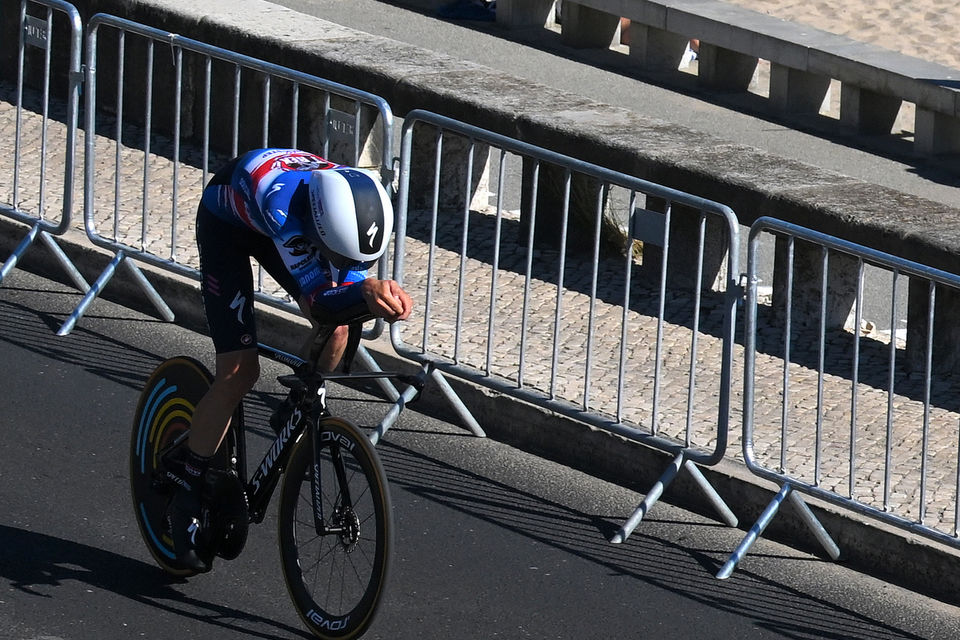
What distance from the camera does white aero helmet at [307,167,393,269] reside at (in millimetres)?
5266

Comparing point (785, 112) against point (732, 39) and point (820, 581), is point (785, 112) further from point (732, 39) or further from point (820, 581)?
point (820, 581)

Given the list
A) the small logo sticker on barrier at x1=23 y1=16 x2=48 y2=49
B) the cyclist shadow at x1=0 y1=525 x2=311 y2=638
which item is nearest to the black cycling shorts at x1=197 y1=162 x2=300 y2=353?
the cyclist shadow at x1=0 y1=525 x2=311 y2=638

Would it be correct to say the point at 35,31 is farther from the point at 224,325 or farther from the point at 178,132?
the point at 224,325

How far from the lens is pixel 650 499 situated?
6875 millimetres

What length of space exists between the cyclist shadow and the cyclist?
15cm

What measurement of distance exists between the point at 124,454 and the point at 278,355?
174 centimetres

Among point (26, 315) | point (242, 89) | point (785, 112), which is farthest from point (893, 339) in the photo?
point (785, 112)

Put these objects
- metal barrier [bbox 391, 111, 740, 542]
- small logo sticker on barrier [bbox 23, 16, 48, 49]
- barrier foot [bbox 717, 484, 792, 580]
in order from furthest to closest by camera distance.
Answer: small logo sticker on barrier [bbox 23, 16, 48, 49] → metal barrier [bbox 391, 111, 740, 542] → barrier foot [bbox 717, 484, 792, 580]

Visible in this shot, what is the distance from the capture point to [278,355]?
5.62 metres

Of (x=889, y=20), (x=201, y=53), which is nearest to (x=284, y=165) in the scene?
(x=201, y=53)

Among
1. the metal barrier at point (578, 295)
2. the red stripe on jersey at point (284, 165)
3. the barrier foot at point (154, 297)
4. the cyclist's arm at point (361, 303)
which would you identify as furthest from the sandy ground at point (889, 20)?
the cyclist's arm at point (361, 303)

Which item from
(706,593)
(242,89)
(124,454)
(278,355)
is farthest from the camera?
(242,89)

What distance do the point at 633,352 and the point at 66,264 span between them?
8.95 feet

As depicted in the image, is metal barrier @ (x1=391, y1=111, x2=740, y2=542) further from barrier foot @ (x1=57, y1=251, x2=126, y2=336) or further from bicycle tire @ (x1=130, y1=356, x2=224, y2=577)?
bicycle tire @ (x1=130, y1=356, x2=224, y2=577)
